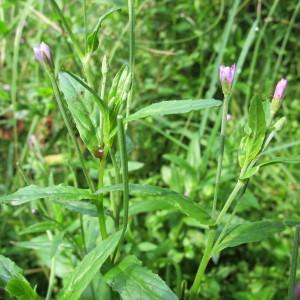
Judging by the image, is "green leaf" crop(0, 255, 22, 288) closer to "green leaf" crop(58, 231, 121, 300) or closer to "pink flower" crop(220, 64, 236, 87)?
"green leaf" crop(58, 231, 121, 300)

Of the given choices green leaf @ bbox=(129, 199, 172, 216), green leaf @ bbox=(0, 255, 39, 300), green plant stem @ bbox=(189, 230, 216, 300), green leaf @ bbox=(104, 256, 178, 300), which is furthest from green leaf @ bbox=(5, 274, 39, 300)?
green leaf @ bbox=(129, 199, 172, 216)

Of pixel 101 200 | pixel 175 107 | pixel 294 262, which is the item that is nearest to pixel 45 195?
pixel 101 200

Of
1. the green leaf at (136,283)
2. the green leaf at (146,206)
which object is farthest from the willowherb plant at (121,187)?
the green leaf at (146,206)

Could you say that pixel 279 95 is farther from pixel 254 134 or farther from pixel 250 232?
pixel 250 232

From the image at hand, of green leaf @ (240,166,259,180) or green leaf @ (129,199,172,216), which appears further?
green leaf @ (129,199,172,216)

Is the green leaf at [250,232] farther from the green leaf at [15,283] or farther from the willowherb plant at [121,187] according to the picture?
the green leaf at [15,283]

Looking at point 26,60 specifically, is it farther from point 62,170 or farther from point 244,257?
point 244,257
